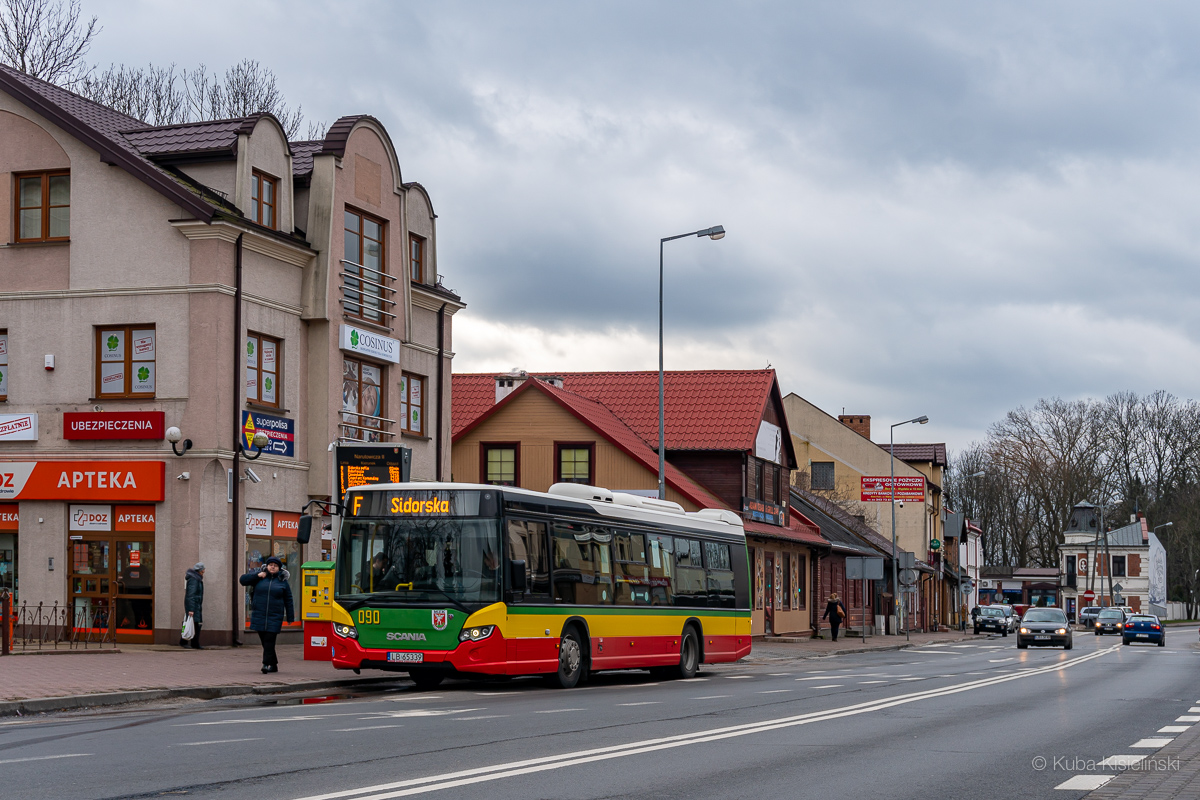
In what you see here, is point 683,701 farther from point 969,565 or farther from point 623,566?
point 969,565

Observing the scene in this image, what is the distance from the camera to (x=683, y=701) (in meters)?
18.0

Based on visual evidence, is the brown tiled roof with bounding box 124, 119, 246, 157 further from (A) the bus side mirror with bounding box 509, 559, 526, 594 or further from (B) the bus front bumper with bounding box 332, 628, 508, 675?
(A) the bus side mirror with bounding box 509, 559, 526, 594

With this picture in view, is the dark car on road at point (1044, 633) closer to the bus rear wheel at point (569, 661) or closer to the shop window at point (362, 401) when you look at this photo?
the shop window at point (362, 401)

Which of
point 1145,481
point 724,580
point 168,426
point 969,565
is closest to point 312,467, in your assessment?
point 168,426

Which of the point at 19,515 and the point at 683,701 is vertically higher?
the point at 19,515

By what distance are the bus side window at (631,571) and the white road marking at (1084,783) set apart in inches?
475

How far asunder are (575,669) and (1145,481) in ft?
321

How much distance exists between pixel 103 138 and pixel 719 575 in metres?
14.8

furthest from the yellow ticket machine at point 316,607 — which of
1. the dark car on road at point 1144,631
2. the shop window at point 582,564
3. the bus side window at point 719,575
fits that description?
the dark car on road at point 1144,631

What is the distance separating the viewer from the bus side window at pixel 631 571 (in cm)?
2217

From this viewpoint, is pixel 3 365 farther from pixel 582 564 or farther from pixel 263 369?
pixel 582 564

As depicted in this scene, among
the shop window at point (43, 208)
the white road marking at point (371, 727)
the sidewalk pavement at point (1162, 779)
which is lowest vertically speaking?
the white road marking at point (371, 727)

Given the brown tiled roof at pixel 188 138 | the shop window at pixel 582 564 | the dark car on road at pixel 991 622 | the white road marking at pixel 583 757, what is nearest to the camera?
the white road marking at pixel 583 757

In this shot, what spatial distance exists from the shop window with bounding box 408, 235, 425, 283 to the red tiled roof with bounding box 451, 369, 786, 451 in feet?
28.9
